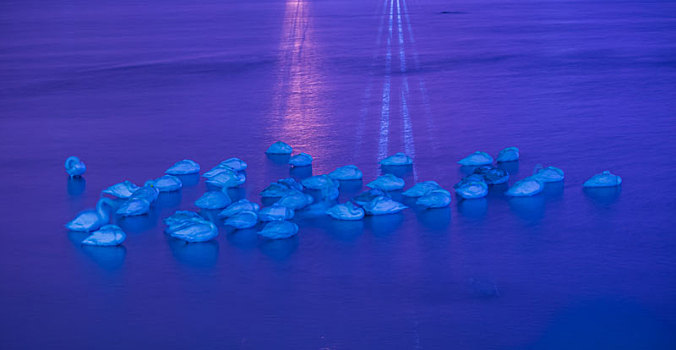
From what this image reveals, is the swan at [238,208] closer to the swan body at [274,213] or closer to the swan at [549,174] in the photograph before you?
the swan body at [274,213]

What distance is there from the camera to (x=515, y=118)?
15.0 metres

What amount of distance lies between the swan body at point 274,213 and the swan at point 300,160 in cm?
238

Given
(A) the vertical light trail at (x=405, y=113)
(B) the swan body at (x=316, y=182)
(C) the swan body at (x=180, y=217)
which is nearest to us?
(C) the swan body at (x=180, y=217)

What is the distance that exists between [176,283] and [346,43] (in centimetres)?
1747

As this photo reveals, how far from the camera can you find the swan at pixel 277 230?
9.38 m

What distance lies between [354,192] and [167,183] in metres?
2.42

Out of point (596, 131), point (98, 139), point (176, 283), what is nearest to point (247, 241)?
point (176, 283)

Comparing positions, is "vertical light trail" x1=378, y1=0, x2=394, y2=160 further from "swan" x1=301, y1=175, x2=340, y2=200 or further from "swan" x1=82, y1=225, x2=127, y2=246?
"swan" x1=82, y1=225, x2=127, y2=246

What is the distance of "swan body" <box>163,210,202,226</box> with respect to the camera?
31.6 ft

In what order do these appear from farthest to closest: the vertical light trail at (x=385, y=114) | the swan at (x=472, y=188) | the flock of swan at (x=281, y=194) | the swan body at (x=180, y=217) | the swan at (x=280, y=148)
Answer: the vertical light trail at (x=385, y=114) < the swan at (x=280, y=148) < the swan at (x=472, y=188) < the swan body at (x=180, y=217) < the flock of swan at (x=281, y=194)

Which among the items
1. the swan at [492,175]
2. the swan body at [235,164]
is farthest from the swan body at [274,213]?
the swan at [492,175]

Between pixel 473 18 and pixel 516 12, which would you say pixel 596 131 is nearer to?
pixel 473 18

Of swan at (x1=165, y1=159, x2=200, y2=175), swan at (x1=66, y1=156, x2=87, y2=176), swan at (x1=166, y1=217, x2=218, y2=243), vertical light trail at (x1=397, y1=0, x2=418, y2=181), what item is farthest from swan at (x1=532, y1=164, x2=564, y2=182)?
swan at (x1=66, y1=156, x2=87, y2=176)

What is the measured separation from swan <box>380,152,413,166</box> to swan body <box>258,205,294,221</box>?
2.56 metres
